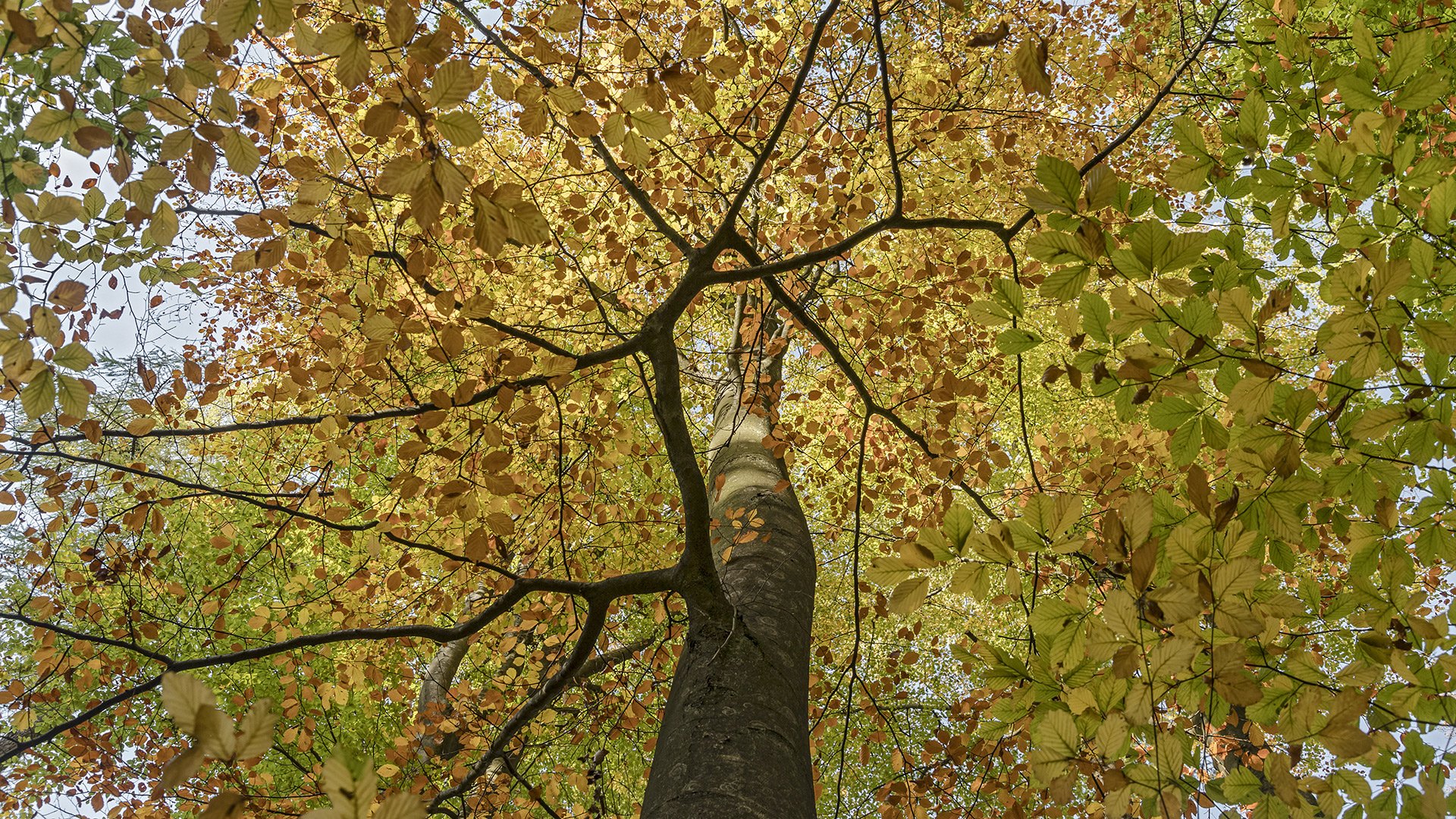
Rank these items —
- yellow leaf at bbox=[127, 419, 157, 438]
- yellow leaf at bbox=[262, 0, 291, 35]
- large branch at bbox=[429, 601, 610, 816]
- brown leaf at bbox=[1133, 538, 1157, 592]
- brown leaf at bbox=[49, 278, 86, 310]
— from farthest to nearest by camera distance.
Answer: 1. yellow leaf at bbox=[127, 419, 157, 438]
2. large branch at bbox=[429, 601, 610, 816]
3. brown leaf at bbox=[49, 278, 86, 310]
4. yellow leaf at bbox=[262, 0, 291, 35]
5. brown leaf at bbox=[1133, 538, 1157, 592]

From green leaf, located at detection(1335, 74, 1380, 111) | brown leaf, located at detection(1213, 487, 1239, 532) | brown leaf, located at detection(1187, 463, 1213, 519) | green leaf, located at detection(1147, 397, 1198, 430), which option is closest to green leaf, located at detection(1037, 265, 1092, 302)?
green leaf, located at detection(1147, 397, 1198, 430)

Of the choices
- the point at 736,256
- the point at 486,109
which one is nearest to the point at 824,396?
the point at 736,256

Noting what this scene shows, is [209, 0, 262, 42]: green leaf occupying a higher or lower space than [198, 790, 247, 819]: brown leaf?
higher

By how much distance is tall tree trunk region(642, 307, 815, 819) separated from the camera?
2.22 meters

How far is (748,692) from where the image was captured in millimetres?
2611

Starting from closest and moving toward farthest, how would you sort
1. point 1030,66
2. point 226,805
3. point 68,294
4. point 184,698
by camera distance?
point 184,698 < point 226,805 < point 1030,66 < point 68,294

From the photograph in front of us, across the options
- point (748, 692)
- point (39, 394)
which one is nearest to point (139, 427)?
point (39, 394)

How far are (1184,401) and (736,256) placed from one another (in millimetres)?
5726

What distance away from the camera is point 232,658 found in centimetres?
253

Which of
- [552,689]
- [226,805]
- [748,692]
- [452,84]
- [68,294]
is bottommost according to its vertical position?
[226,805]

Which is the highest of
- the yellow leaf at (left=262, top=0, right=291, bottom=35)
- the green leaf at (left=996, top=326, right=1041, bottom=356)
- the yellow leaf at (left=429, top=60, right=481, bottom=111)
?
the yellow leaf at (left=262, top=0, right=291, bottom=35)

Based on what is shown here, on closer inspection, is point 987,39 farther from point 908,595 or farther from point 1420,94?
point 908,595

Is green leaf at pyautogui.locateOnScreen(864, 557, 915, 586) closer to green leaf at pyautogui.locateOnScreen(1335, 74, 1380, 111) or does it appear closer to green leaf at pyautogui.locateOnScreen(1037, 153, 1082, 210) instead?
green leaf at pyautogui.locateOnScreen(1037, 153, 1082, 210)

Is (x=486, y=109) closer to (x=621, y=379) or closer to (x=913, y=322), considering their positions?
(x=621, y=379)
